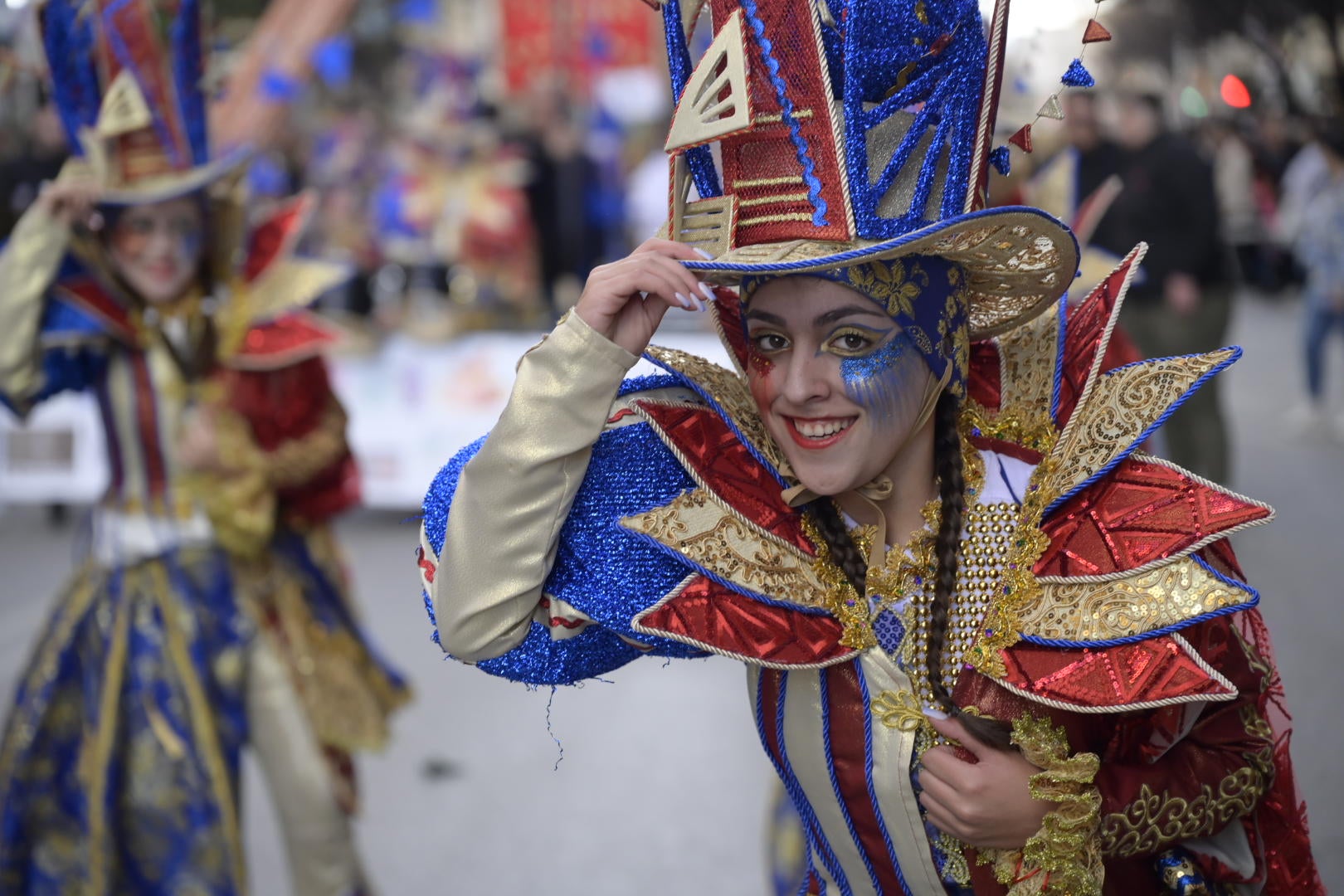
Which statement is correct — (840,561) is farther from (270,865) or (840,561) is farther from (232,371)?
(270,865)

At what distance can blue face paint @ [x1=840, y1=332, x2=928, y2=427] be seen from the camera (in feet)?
5.83

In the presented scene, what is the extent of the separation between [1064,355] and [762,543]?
0.50 meters

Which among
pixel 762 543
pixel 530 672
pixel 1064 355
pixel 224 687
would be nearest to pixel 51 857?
pixel 224 687

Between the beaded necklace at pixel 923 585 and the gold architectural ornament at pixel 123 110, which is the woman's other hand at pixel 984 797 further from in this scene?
the gold architectural ornament at pixel 123 110

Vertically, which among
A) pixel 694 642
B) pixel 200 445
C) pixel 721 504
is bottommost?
pixel 200 445

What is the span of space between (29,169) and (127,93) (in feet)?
26.2

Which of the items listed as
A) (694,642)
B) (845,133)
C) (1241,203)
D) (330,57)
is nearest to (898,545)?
(694,642)

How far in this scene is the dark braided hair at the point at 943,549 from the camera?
1800mm

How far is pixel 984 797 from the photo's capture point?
174 cm

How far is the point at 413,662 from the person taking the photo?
6141 millimetres

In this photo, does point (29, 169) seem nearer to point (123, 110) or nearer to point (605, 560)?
point (123, 110)

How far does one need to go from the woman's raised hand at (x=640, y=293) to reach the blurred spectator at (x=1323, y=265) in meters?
7.90

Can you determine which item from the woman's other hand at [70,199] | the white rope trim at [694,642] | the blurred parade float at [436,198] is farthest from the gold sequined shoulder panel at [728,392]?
the blurred parade float at [436,198]

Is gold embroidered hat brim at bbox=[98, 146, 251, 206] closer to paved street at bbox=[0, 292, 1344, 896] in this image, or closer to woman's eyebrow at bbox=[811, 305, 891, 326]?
paved street at bbox=[0, 292, 1344, 896]
